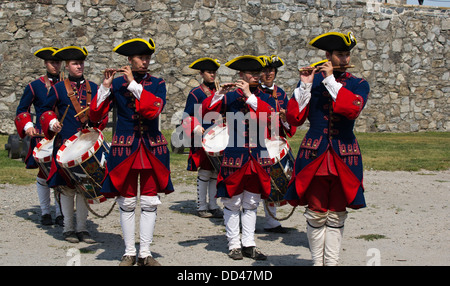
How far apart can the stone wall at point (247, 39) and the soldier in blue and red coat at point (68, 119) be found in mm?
9587

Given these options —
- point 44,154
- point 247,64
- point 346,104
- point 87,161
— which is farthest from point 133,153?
point 44,154

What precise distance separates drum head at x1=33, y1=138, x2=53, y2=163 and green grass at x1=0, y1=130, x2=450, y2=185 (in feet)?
10.5

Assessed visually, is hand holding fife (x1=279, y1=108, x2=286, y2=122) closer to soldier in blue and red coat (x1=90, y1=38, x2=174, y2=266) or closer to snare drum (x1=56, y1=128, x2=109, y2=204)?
soldier in blue and red coat (x1=90, y1=38, x2=174, y2=266)

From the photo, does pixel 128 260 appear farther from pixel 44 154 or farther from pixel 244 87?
pixel 44 154

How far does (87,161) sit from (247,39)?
11482 mm

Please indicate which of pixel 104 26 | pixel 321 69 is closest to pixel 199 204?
pixel 321 69

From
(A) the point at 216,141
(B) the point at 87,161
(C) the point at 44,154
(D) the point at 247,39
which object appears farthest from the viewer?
(D) the point at 247,39

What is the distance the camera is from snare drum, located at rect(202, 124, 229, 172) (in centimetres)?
753

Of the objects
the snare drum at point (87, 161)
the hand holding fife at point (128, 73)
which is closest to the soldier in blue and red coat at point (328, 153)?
the hand holding fife at point (128, 73)

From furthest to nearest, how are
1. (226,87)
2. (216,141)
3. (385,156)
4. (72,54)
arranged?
1. (385,156)
2. (216,141)
3. (72,54)
4. (226,87)

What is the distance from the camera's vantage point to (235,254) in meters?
6.24

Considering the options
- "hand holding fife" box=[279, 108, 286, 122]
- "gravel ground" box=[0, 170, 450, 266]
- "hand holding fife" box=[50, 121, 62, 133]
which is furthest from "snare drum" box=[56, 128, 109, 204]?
"hand holding fife" box=[279, 108, 286, 122]

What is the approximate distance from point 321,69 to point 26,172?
7.81 meters

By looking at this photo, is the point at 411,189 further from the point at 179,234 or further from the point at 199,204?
the point at 179,234
